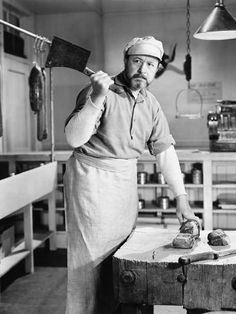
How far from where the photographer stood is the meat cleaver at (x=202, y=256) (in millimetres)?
1826

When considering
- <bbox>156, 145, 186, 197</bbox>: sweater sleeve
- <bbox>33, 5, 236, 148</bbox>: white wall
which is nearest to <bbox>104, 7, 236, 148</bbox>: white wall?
<bbox>33, 5, 236, 148</bbox>: white wall

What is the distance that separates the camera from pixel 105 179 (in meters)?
2.27

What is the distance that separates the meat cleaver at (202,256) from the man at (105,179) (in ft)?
1.79

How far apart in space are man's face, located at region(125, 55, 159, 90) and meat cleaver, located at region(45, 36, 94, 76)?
0.62ft

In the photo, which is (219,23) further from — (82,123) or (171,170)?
(82,123)

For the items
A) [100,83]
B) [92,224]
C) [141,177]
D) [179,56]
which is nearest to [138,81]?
[100,83]

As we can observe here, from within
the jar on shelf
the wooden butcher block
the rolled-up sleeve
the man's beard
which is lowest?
the wooden butcher block

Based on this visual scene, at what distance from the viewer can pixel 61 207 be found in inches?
203

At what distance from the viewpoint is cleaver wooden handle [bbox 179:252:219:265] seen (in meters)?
1.83

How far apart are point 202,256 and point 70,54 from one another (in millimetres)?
1063

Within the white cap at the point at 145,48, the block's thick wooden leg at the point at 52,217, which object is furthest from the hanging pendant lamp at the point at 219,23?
the block's thick wooden leg at the point at 52,217

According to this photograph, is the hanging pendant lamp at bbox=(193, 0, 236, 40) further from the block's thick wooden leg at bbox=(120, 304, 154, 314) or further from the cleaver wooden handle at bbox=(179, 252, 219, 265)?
the block's thick wooden leg at bbox=(120, 304, 154, 314)

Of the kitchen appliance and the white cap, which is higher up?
the white cap

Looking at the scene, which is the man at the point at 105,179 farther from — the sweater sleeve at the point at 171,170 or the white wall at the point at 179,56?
the white wall at the point at 179,56
